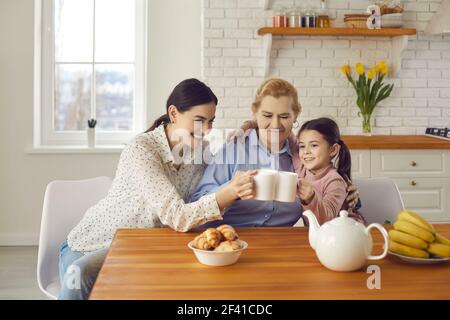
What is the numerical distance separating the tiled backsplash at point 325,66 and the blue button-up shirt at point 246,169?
214cm

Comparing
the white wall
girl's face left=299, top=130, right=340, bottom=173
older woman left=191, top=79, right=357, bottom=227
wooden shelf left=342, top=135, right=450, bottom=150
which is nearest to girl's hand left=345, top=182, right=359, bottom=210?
older woman left=191, top=79, right=357, bottom=227

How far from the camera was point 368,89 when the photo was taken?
455 cm

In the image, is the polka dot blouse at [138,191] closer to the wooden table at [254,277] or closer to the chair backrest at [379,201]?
the wooden table at [254,277]

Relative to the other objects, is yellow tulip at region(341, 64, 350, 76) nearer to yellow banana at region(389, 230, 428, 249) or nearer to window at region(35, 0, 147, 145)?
window at region(35, 0, 147, 145)

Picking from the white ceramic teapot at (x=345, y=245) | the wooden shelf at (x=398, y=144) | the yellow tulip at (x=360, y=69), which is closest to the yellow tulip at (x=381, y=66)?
the yellow tulip at (x=360, y=69)

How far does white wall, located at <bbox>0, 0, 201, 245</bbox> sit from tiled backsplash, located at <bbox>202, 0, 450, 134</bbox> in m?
0.25

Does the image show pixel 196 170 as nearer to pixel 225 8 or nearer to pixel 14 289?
pixel 14 289

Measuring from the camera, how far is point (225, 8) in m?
4.55

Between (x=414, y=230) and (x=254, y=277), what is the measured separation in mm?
495

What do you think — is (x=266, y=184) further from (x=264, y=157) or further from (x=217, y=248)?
(x=264, y=157)

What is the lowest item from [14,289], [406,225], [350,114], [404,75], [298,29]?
[14,289]

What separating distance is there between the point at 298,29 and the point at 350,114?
79 centimetres

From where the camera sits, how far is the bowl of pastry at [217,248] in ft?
5.24
